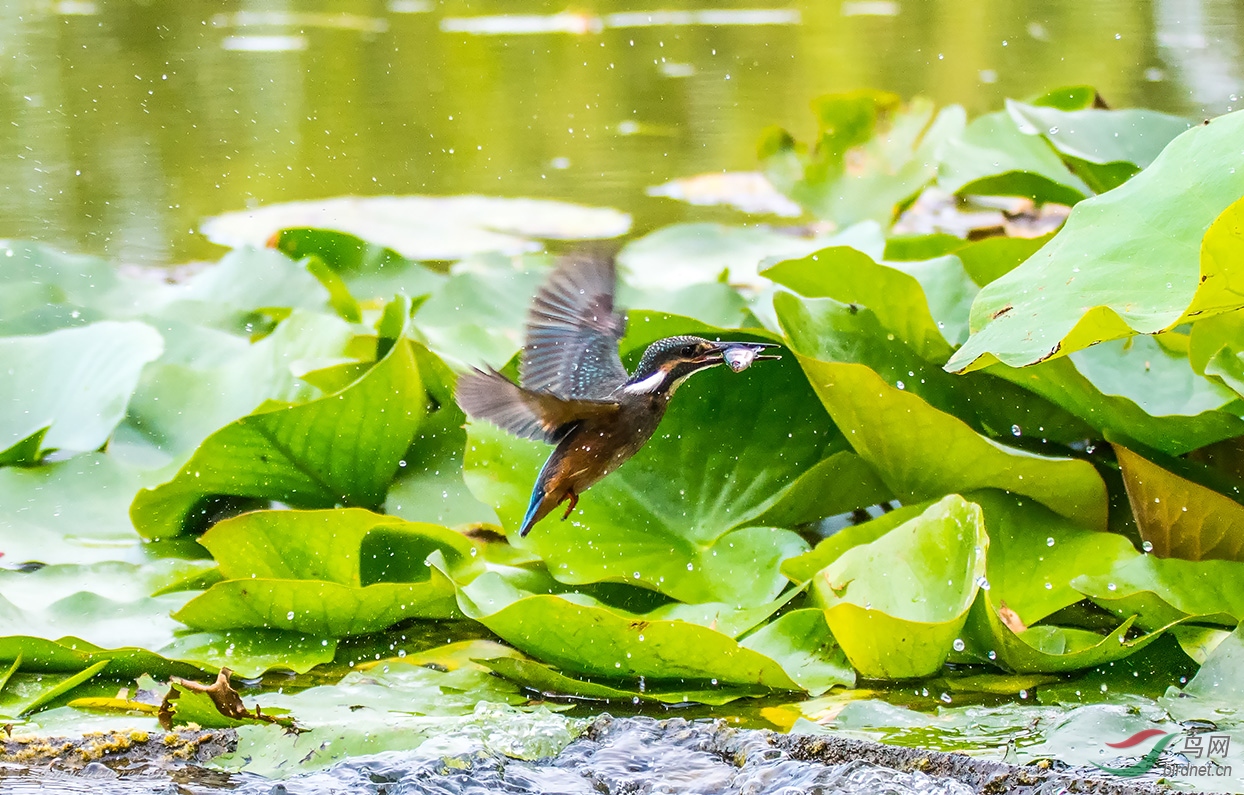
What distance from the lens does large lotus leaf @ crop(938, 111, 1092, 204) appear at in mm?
2754

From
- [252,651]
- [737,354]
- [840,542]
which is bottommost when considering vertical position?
[252,651]

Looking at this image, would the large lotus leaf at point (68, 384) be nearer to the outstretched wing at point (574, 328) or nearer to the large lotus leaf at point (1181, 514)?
the outstretched wing at point (574, 328)

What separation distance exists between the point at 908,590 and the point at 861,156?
191 cm

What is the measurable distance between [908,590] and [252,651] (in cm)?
88

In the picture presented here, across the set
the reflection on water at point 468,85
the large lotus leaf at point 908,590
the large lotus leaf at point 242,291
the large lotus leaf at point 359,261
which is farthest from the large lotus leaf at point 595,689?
the reflection on water at point 468,85

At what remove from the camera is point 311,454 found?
6.61 feet

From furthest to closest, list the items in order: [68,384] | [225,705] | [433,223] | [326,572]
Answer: [433,223]
[68,384]
[326,572]
[225,705]

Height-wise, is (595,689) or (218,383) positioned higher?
(218,383)

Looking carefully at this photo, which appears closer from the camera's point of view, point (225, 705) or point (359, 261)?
point (225, 705)

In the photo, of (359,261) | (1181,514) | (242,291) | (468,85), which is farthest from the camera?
(468,85)

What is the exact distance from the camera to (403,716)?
1.55m

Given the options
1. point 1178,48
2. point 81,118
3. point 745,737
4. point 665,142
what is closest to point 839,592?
point 745,737

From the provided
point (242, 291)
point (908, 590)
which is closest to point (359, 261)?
point (242, 291)

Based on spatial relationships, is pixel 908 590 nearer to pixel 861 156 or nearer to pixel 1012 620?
pixel 1012 620
